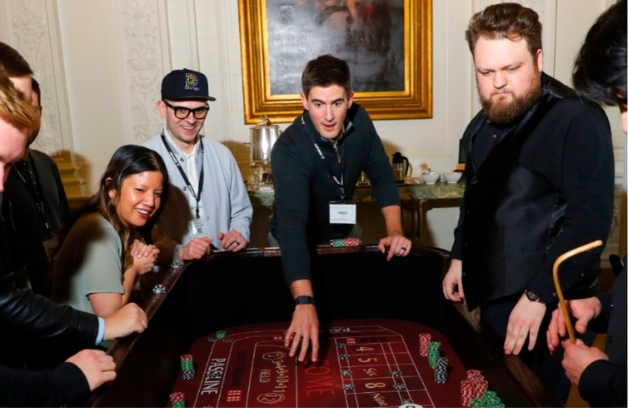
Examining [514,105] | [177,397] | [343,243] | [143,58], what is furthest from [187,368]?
[143,58]

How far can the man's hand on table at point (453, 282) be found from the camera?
194 centimetres

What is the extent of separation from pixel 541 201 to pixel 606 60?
2.09 feet

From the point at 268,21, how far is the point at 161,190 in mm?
2588

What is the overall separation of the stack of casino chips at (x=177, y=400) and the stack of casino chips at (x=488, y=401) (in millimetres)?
805

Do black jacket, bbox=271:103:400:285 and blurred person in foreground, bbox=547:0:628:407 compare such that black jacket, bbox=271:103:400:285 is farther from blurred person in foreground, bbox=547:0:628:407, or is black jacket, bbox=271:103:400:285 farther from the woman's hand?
blurred person in foreground, bbox=547:0:628:407

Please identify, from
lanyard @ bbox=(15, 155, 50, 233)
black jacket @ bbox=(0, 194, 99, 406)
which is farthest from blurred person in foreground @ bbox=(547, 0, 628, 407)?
lanyard @ bbox=(15, 155, 50, 233)

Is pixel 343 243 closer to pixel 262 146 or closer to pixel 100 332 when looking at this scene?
pixel 100 332

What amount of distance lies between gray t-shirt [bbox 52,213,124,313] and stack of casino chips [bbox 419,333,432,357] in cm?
104

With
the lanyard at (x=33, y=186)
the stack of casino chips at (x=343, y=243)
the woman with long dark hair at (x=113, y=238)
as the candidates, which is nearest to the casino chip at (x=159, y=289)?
the woman with long dark hair at (x=113, y=238)

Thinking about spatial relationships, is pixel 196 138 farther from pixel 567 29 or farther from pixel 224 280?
pixel 567 29

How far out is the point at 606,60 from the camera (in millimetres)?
1086

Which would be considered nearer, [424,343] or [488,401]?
[488,401]

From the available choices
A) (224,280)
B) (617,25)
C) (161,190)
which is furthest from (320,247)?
(617,25)

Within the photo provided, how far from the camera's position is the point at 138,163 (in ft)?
6.67
